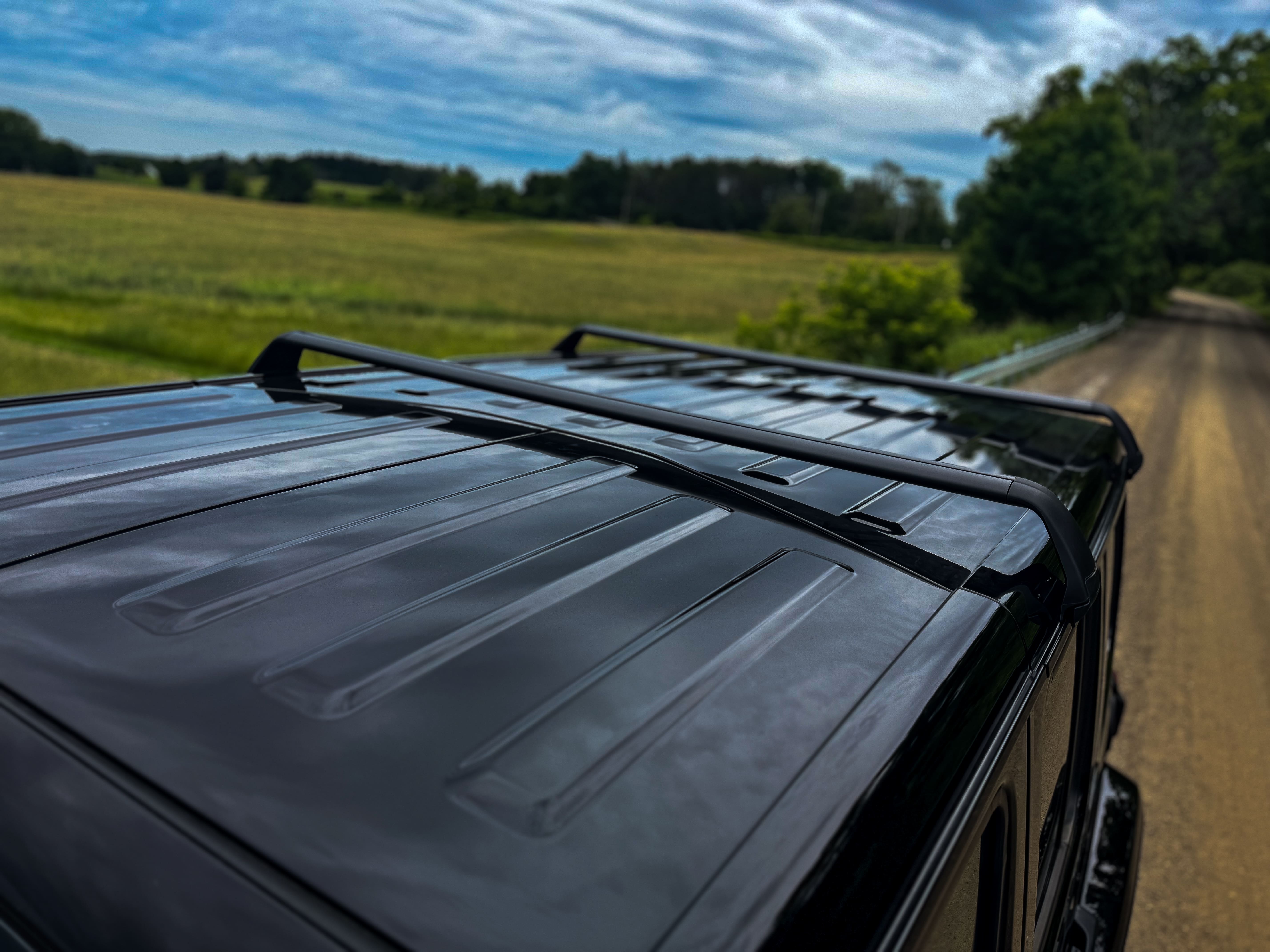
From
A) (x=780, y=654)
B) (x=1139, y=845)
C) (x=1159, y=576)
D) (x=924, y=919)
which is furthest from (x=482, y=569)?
(x=1159, y=576)

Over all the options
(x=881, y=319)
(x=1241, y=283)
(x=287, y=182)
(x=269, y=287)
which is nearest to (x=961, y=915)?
(x=881, y=319)

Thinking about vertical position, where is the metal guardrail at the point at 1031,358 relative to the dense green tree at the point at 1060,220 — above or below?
below

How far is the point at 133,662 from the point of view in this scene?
107 centimetres

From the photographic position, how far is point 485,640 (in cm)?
117

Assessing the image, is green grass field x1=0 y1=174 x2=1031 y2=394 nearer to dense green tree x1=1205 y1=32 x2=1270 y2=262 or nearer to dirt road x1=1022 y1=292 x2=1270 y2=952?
dirt road x1=1022 y1=292 x2=1270 y2=952

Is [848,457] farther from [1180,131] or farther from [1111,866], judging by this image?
[1180,131]

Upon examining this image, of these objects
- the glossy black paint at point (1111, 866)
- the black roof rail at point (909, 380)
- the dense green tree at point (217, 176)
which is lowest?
the glossy black paint at point (1111, 866)

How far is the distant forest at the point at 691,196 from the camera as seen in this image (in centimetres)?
12125

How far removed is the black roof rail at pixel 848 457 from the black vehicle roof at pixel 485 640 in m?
0.11

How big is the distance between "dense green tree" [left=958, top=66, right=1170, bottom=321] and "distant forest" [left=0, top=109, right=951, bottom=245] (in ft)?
290

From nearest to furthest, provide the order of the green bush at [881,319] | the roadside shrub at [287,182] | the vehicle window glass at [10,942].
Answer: the vehicle window glass at [10,942] < the green bush at [881,319] < the roadside shrub at [287,182]

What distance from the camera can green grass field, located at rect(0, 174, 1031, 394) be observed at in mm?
17531

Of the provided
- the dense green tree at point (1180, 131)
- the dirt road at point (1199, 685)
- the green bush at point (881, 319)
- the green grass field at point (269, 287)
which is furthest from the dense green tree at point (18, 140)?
the dirt road at point (1199, 685)

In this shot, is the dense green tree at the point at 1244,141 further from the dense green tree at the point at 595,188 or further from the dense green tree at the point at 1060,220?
the dense green tree at the point at 595,188
